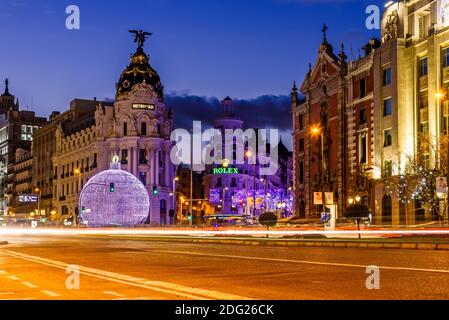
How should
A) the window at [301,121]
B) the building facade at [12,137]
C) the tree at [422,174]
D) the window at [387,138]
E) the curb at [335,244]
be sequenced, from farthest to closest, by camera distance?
the building facade at [12,137]
the window at [301,121]
the window at [387,138]
the tree at [422,174]
the curb at [335,244]

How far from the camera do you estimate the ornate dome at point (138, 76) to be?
360ft

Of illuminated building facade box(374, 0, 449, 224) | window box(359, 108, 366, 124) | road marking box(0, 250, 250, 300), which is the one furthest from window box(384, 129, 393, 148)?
road marking box(0, 250, 250, 300)

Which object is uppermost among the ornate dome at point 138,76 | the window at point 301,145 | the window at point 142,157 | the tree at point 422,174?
the ornate dome at point 138,76

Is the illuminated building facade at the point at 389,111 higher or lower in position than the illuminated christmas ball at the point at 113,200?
higher

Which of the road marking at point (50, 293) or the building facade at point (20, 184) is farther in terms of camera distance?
the building facade at point (20, 184)

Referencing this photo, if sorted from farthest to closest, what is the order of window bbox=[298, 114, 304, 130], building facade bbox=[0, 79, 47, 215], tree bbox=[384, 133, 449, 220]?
building facade bbox=[0, 79, 47, 215] → window bbox=[298, 114, 304, 130] → tree bbox=[384, 133, 449, 220]

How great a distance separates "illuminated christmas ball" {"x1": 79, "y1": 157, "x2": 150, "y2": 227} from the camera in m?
74.8

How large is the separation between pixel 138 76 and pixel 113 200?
126ft

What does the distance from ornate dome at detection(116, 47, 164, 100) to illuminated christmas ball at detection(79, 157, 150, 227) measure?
3534 centimetres

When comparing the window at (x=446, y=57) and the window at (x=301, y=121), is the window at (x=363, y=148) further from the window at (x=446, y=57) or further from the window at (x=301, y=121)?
the window at (x=301, y=121)

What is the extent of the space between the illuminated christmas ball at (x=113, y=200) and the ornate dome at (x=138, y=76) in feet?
116

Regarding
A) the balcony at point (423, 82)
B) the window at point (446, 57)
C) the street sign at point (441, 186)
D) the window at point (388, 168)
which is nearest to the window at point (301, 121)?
the window at point (388, 168)

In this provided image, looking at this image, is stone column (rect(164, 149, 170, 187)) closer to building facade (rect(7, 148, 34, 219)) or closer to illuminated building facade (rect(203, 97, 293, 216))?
illuminated building facade (rect(203, 97, 293, 216))
